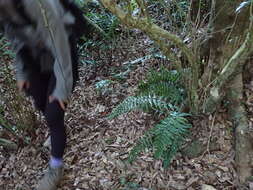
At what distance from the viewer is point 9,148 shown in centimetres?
334

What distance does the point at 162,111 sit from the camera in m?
2.85

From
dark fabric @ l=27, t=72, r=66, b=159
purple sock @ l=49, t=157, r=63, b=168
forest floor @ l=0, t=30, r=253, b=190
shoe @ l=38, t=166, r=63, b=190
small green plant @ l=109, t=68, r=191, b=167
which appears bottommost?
forest floor @ l=0, t=30, r=253, b=190

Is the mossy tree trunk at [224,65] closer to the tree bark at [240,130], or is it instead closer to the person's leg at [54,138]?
the tree bark at [240,130]

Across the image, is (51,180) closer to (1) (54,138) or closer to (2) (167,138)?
(1) (54,138)

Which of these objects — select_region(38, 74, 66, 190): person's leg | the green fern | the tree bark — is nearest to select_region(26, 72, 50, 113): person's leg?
select_region(38, 74, 66, 190): person's leg

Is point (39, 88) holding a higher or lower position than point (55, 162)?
higher

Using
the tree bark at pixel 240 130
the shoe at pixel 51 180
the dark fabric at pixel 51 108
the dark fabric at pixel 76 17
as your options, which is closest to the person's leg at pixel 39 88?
the dark fabric at pixel 51 108

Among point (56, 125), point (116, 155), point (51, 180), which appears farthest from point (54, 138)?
point (116, 155)

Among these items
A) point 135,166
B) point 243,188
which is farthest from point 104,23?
point 243,188

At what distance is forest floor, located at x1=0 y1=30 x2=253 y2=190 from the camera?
8.77 ft

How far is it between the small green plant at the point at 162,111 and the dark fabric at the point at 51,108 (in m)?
0.41

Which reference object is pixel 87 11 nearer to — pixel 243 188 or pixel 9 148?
pixel 9 148

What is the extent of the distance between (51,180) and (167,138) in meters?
0.99

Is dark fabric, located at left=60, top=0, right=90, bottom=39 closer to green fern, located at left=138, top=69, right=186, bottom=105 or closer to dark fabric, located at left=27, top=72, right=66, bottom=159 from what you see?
dark fabric, located at left=27, top=72, right=66, bottom=159
